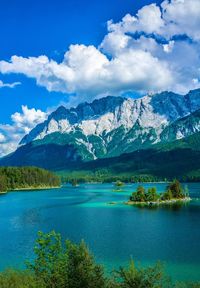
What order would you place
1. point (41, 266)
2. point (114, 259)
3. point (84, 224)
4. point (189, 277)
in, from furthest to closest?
point (84, 224)
point (114, 259)
point (189, 277)
point (41, 266)

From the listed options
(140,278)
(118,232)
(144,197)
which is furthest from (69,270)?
(144,197)

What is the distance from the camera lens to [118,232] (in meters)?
105

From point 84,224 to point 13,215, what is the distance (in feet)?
121

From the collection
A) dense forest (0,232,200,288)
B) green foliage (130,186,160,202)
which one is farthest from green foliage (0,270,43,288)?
green foliage (130,186,160,202)

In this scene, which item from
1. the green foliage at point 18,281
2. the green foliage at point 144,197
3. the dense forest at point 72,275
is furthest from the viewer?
the green foliage at point 144,197

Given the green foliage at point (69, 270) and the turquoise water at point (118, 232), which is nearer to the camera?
the green foliage at point (69, 270)

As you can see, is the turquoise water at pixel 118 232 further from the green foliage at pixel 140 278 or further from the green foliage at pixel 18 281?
the green foliage at pixel 18 281

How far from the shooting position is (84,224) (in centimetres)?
11944

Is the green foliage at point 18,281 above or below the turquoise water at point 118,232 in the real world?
above

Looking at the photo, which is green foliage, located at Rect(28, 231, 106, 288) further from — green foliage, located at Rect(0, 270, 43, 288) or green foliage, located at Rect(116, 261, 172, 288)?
green foliage, located at Rect(116, 261, 172, 288)

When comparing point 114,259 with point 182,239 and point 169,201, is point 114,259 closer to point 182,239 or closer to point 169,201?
point 182,239

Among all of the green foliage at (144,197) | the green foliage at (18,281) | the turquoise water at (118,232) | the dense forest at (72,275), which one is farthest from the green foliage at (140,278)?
the green foliage at (144,197)

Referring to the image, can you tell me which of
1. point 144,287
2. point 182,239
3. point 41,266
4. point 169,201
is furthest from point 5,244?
point 169,201

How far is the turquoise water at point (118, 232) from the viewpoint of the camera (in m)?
73.9
